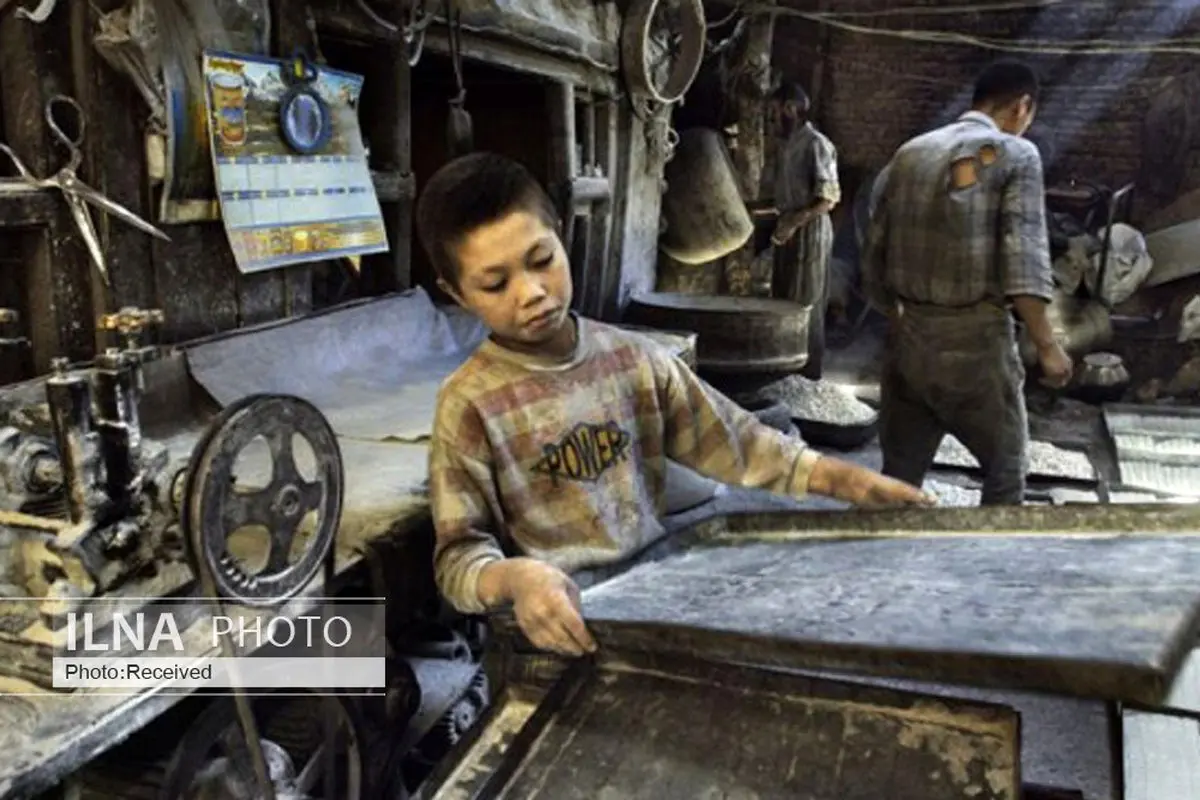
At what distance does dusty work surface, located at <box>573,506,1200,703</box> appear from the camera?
3.66ft

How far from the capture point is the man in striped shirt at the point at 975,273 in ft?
11.9

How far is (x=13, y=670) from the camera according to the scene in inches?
65.0

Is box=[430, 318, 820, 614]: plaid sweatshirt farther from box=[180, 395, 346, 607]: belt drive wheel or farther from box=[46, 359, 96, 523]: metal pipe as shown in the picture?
box=[46, 359, 96, 523]: metal pipe

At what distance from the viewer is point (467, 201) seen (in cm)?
192

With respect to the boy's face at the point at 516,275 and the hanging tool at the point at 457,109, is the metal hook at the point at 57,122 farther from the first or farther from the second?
the boy's face at the point at 516,275

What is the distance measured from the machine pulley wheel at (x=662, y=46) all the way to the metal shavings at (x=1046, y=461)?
10.0ft

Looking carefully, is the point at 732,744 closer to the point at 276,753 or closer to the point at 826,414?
the point at 276,753

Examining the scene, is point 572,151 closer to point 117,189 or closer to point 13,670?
point 117,189

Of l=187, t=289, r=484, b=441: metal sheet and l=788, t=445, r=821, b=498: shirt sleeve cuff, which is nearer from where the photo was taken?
l=788, t=445, r=821, b=498: shirt sleeve cuff

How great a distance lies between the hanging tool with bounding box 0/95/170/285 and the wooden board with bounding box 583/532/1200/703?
1.92 meters

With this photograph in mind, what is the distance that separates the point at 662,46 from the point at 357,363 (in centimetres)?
379

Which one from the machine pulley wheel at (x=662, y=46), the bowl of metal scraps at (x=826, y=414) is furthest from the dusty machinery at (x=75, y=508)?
the bowl of metal scraps at (x=826, y=414)

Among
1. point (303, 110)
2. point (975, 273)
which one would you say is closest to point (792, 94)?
point (975, 273)

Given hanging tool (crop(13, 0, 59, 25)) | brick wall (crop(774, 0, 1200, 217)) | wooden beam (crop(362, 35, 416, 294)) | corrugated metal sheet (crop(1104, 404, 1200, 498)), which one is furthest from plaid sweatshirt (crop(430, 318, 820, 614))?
brick wall (crop(774, 0, 1200, 217))
